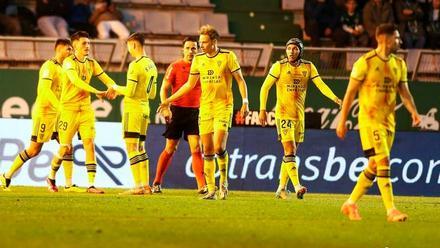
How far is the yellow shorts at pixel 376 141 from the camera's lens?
14234 mm

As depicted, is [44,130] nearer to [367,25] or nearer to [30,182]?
[30,182]

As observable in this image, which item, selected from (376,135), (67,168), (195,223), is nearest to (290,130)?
(67,168)

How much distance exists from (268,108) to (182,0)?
5.93 meters

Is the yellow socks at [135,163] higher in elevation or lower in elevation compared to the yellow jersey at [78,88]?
lower

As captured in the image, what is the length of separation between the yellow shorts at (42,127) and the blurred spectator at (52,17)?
685cm

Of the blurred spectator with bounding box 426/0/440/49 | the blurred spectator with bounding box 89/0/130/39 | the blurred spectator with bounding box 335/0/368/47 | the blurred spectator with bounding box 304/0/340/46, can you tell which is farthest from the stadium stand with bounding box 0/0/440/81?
the blurred spectator with bounding box 426/0/440/49

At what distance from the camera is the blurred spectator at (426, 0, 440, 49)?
93.2ft

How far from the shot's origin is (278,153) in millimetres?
23562

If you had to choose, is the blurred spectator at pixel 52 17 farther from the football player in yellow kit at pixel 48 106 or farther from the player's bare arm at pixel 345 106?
the player's bare arm at pixel 345 106

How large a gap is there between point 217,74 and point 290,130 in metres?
1.82

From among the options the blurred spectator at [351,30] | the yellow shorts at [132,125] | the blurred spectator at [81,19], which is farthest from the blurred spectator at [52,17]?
the yellow shorts at [132,125]

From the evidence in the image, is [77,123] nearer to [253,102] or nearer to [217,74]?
[217,74]

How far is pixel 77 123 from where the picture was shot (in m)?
19.4

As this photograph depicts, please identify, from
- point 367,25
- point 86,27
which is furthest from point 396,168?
point 86,27
